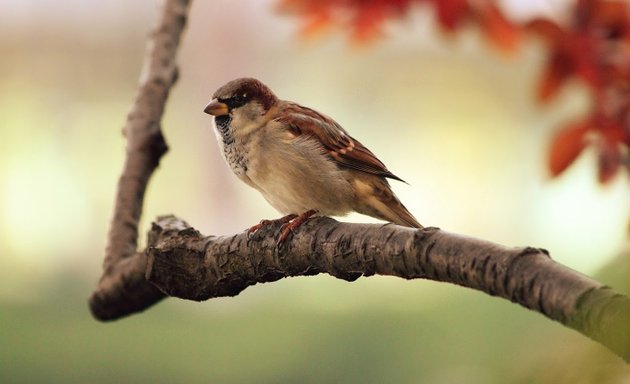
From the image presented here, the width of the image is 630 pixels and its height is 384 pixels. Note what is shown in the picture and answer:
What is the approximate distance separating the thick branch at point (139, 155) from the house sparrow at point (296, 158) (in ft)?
0.27

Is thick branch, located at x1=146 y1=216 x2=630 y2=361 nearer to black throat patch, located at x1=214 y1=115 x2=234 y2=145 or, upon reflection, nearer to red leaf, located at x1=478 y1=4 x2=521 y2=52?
black throat patch, located at x1=214 y1=115 x2=234 y2=145

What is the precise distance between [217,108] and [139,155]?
126 mm

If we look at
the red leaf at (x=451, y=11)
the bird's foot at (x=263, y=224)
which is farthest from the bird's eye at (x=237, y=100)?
the red leaf at (x=451, y=11)

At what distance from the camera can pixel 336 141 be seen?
1402 mm

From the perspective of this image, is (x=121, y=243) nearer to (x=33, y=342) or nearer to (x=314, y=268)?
(x=314, y=268)

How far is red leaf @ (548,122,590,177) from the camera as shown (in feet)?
4.21

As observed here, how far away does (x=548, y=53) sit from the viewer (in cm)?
134

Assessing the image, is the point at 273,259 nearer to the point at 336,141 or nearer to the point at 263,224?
the point at 263,224

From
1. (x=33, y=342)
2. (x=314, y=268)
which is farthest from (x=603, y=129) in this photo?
(x=33, y=342)

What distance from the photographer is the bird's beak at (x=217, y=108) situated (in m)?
1.24


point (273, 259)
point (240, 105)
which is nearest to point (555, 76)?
point (240, 105)

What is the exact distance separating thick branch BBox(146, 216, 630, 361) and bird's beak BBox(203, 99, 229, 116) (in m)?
0.18

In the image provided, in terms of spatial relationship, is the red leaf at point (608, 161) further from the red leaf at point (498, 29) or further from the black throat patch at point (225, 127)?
the black throat patch at point (225, 127)

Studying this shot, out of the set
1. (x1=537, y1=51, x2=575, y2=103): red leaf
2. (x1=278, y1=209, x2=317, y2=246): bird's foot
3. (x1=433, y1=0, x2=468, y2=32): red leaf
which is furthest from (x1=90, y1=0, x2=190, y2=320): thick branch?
(x1=537, y1=51, x2=575, y2=103): red leaf
